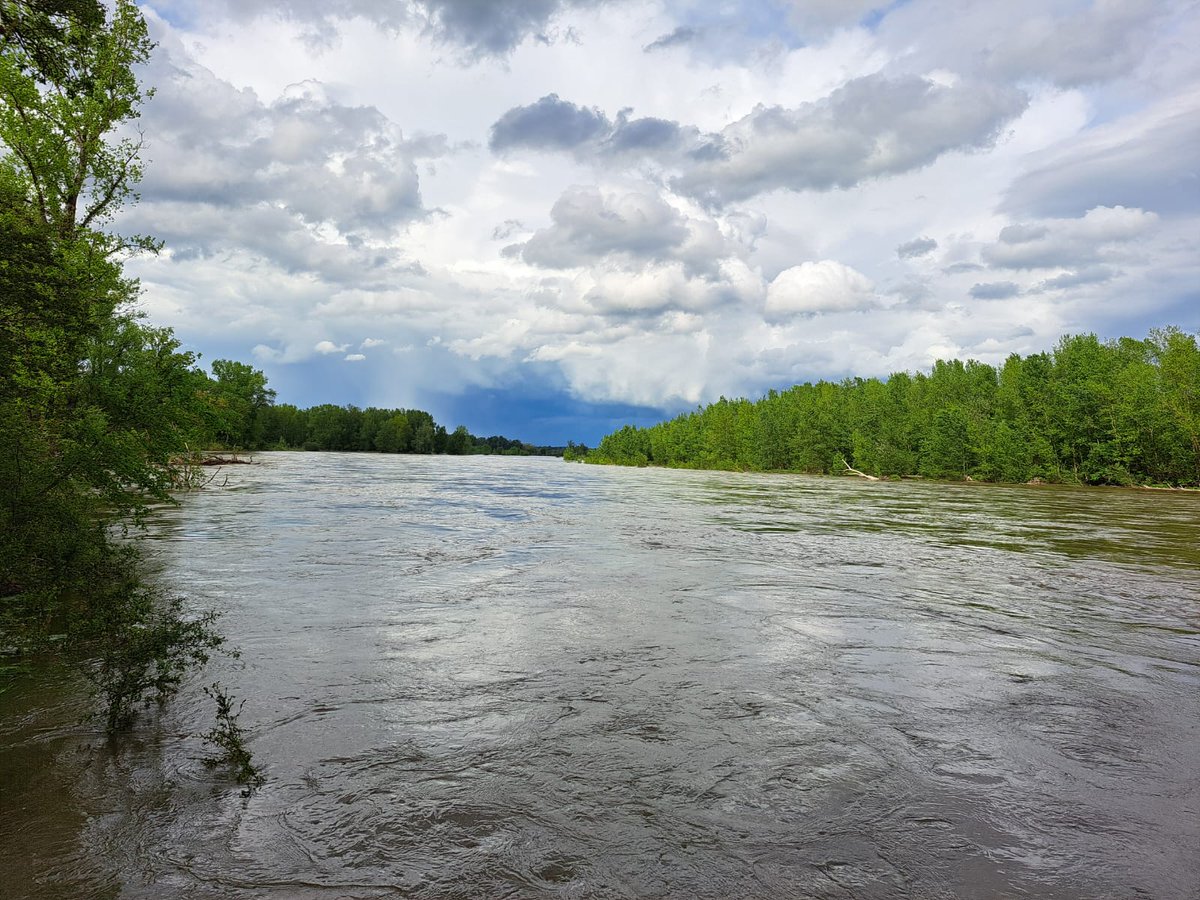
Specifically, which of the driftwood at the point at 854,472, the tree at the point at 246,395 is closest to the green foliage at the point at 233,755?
the driftwood at the point at 854,472

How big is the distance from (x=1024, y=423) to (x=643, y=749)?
84.0 m

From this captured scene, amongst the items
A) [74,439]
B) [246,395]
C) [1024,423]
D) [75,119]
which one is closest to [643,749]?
[74,439]

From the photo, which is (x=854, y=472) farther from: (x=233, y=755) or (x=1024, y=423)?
(x=233, y=755)

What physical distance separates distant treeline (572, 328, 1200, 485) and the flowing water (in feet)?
204

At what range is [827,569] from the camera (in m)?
16.7

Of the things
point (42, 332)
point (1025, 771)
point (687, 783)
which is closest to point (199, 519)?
point (42, 332)

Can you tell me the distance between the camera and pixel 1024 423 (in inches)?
2911

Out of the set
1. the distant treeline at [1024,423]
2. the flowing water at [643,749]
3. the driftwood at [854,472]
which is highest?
the distant treeline at [1024,423]

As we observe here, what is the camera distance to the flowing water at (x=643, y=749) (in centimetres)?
433

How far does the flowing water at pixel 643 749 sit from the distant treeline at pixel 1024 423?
62.1m

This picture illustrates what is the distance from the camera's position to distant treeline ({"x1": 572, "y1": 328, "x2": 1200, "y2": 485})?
2440 inches

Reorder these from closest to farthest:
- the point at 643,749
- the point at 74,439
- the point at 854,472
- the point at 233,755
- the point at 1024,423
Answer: the point at 233,755 < the point at 643,749 < the point at 74,439 < the point at 1024,423 < the point at 854,472

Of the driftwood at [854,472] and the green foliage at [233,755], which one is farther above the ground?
the driftwood at [854,472]

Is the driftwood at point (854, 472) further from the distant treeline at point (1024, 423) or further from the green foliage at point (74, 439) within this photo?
the green foliage at point (74, 439)
